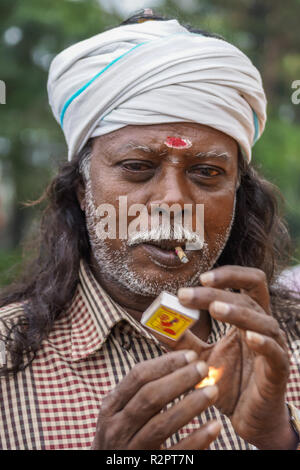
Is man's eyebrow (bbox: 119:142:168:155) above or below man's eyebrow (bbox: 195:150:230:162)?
above

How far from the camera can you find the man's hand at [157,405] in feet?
5.35

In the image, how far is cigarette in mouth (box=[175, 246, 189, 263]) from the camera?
228 centimetres

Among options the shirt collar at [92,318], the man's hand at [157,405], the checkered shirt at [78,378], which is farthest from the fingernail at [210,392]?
the shirt collar at [92,318]

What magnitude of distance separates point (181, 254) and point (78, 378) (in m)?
0.62

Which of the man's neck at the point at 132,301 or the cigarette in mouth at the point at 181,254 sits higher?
the cigarette in mouth at the point at 181,254

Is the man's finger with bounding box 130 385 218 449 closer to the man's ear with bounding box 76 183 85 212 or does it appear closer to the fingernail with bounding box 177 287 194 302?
the fingernail with bounding box 177 287 194 302

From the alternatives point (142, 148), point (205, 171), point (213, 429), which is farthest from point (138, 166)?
point (213, 429)

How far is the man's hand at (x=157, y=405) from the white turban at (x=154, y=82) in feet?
3.77

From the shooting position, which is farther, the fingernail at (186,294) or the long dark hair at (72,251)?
the long dark hair at (72,251)

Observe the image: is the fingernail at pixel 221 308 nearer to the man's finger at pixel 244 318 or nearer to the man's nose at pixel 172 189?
the man's finger at pixel 244 318

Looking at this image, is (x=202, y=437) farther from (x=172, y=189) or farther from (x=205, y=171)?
(x=205, y=171)

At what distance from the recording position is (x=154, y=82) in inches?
97.0

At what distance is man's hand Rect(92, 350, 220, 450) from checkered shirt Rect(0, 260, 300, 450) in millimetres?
482
